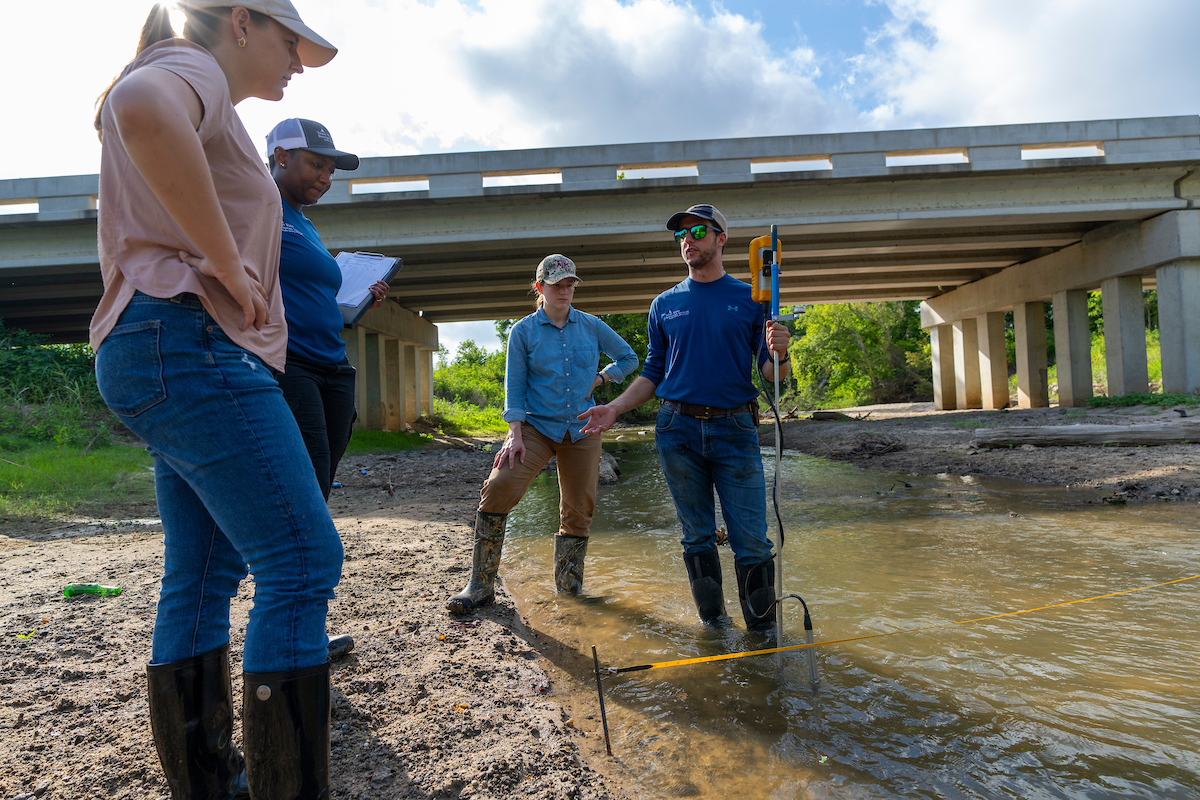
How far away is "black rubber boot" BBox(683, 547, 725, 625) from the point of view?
136 inches

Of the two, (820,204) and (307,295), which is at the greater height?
(820,204)

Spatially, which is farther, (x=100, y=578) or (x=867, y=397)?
(x=867, y=397)

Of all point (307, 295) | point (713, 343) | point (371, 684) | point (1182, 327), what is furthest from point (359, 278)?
point (1182, 327)

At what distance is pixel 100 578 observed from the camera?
4391mm

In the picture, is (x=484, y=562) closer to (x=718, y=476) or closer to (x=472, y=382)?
(x=718, y=476)

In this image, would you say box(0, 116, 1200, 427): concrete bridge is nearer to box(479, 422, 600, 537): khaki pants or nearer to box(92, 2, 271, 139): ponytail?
box(479, 422, 600, 537): khaki pants

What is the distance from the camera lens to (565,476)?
4.18m

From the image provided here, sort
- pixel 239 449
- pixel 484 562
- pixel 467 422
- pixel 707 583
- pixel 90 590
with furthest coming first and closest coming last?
pixel 467 422, pixel 90 590, pixel 484 562, pixel 707 583, pixel 239 449

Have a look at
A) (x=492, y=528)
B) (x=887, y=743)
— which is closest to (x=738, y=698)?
(x=887, y=743)

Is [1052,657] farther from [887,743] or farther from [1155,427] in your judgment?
[1155,427]

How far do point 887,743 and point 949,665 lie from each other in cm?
77

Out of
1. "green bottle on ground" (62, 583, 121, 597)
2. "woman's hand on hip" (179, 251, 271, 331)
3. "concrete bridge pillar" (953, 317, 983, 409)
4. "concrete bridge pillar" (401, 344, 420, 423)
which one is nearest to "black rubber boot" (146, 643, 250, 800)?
"woman's hand on hip" (179, 251, 271, 331)

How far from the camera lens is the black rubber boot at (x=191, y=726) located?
5.35 feet

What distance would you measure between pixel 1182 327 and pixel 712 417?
18.1 m
